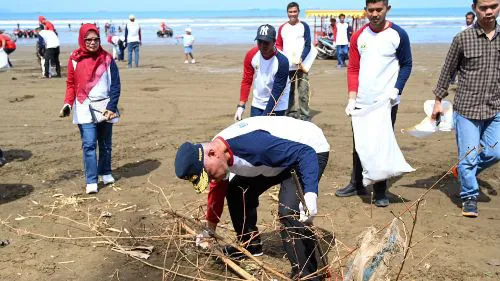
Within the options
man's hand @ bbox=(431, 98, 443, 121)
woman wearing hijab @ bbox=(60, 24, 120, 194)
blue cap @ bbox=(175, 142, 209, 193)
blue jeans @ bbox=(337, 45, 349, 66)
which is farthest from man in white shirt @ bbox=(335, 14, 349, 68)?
blue cap @ bbox=(175, 142, 209, 193)

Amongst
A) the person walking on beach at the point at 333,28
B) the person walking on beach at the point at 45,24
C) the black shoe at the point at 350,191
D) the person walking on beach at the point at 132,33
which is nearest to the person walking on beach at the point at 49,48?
the person walking on beach at the point at 45,24

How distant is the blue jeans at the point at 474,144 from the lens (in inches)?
177

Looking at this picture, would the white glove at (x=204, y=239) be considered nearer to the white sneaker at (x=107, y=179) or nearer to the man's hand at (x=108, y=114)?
the man's hand at (x=108, y=114)

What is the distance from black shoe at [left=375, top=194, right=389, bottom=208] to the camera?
500 centimetres

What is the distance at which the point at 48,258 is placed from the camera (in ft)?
13.4

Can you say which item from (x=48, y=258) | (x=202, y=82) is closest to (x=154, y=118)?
(x=202, y=82)

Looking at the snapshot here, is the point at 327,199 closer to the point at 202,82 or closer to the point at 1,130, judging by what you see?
the point at 1,130

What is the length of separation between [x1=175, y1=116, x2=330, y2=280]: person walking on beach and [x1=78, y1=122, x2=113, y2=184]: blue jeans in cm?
230

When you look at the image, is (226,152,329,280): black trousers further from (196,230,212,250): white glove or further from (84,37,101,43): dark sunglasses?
(84,37,101,43): dark sunglasses

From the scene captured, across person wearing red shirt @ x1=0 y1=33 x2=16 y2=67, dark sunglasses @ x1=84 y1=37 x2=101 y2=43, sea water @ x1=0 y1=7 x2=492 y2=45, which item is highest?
dark sunglasses @ x1=84 y1=37 x2=101 y2=43

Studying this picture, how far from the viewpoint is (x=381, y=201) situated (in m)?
5.01

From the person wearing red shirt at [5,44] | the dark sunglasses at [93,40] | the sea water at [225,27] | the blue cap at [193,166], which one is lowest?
the sea water at [225,27]

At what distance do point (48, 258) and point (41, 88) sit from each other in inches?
366

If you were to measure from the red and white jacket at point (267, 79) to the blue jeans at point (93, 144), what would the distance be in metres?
1.57
